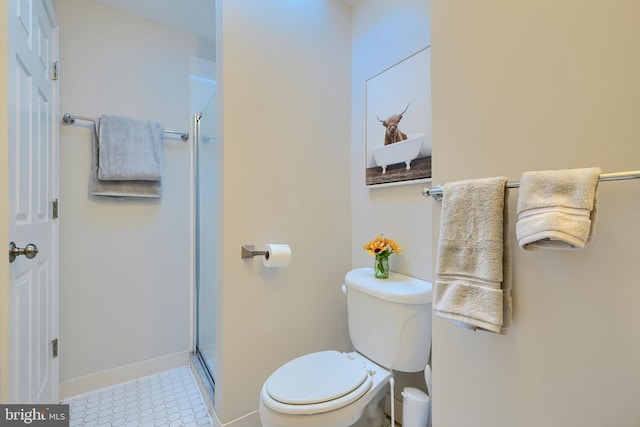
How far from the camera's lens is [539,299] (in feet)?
2.31

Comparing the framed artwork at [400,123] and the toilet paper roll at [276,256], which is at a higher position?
the framed artwork at [400,123]

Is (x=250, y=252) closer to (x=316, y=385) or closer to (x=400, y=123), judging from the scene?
(x=316, y=385)

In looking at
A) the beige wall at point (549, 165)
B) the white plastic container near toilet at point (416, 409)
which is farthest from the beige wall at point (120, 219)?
the beige wall at point (549, 165)

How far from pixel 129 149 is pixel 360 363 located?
1.82m

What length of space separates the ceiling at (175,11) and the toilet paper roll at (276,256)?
1.64 meters

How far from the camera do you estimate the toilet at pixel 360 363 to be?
1.00 meters

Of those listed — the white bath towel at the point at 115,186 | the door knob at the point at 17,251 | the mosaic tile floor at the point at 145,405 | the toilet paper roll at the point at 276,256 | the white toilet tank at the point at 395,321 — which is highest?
the white bath towel at the point at 115,186

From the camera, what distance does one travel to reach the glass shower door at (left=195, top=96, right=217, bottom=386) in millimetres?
1654

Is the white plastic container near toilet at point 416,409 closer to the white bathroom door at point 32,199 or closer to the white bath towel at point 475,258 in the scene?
the white bath towel at point 475,258

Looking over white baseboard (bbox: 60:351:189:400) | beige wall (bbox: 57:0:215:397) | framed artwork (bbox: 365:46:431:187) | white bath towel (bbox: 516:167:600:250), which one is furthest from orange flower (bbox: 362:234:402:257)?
white baseboard (bbox: 60:351:189:400)

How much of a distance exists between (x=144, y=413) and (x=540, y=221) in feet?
6.70

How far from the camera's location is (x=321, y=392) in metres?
1.05

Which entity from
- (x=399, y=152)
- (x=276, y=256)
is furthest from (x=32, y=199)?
(x=399, y=152)

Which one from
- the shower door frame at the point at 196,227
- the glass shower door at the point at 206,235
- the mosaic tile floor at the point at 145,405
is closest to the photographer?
the mosaic tile floor at the point at 145,405
